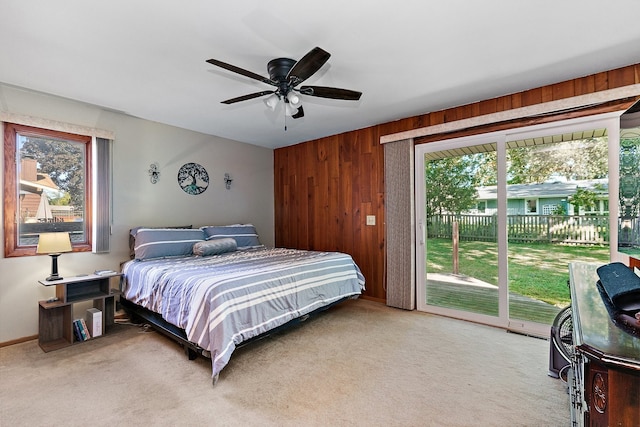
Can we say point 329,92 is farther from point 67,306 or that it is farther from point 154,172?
point 67,306

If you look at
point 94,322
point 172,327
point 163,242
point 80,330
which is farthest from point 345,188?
point 80,330

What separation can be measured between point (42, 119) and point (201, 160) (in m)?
1.78

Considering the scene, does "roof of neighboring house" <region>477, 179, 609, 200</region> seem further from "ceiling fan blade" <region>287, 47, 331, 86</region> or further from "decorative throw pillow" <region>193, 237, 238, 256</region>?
"decorative throw pillow" <region>193, 237, 238, 256</region>

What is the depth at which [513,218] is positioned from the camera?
3156mm

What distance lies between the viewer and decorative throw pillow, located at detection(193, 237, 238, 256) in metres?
3.61

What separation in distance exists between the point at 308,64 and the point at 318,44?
0.37 m

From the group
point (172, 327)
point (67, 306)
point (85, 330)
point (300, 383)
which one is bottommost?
point (300, 383)

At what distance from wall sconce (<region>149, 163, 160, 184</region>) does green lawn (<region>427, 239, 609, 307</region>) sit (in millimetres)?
3990

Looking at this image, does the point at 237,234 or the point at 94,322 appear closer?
the point at 94,322

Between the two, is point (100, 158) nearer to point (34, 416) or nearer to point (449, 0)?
point (34, 416)

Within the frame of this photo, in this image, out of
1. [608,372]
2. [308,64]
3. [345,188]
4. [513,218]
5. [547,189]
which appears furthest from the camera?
[345,188]

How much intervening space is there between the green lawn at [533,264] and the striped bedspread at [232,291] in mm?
1463

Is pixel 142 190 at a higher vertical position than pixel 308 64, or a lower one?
lower

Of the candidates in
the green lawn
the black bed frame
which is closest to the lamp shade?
the black bed frame
